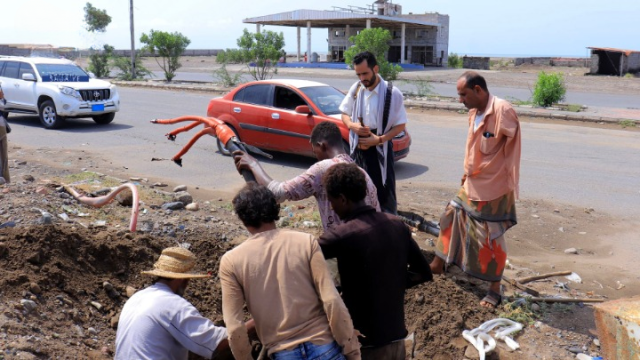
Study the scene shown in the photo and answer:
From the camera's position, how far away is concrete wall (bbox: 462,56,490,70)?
51.2 m

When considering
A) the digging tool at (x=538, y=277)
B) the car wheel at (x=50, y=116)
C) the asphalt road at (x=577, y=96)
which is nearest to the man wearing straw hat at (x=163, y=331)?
the digging tool at (x=538, y=277)

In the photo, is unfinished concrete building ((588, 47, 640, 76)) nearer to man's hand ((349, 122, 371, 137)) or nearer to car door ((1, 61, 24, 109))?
car door ((1, 61, 24, 109))

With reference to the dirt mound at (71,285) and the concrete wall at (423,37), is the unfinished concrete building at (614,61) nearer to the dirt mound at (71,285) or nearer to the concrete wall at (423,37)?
the concrete wall at (423,37)

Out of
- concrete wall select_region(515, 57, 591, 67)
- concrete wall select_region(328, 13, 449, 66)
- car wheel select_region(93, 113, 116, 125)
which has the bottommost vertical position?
car wheel select_region(93, 113, 116, 125)

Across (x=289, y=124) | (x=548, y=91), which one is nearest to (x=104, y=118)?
(x=289, y=124)

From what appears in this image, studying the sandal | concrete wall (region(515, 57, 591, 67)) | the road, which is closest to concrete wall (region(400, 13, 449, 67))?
concrete wall (region(515, 57, 591, 67))

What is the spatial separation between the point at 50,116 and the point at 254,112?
652 centimetres

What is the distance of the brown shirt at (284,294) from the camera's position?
2869 mm

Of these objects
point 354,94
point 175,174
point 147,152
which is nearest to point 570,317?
point 354,94

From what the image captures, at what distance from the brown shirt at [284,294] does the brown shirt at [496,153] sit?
2.47 m

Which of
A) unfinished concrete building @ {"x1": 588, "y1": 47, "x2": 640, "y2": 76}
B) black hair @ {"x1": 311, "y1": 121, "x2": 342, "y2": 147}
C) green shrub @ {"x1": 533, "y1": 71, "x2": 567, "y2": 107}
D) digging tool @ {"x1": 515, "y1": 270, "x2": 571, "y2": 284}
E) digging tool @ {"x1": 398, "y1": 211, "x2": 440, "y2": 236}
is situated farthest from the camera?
unfinished concrete building @ {"x1": 588, "y1": 47, "x2": 640, "y2": 76}

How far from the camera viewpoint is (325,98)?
11523 mm

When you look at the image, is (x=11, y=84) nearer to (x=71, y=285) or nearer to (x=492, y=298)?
(x=71, y=285)

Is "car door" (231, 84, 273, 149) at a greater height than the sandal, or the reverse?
"car door" (231, 84, 273, 149)
